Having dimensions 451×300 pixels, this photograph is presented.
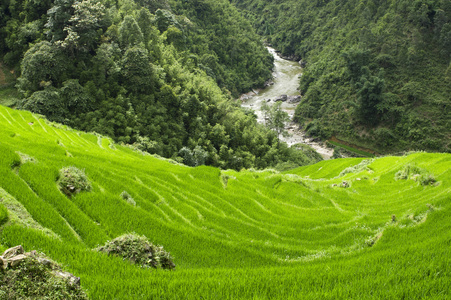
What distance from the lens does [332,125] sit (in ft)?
186

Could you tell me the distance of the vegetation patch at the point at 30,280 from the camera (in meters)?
2.79

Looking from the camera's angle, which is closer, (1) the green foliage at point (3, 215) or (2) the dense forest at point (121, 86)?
(1) the green foliage at point (3, 215)

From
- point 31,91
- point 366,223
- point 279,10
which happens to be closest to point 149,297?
point 366,223

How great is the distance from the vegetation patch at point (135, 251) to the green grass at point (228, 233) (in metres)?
0.24

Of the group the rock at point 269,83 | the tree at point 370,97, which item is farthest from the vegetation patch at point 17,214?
the rock at point 269,83

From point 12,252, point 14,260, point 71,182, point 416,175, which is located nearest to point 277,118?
point 416,175

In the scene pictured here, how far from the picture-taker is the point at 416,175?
14.1 m

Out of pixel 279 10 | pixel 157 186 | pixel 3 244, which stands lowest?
pixel 157 186

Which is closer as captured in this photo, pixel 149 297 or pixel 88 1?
pixel 149 297

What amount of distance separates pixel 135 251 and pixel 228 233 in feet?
12.0

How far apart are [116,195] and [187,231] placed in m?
2.25

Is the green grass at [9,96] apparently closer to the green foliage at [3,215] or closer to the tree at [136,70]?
the tree at [136,70]

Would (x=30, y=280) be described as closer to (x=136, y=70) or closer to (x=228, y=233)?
(x=228, y=233)

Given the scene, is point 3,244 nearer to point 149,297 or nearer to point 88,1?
point 149,297
